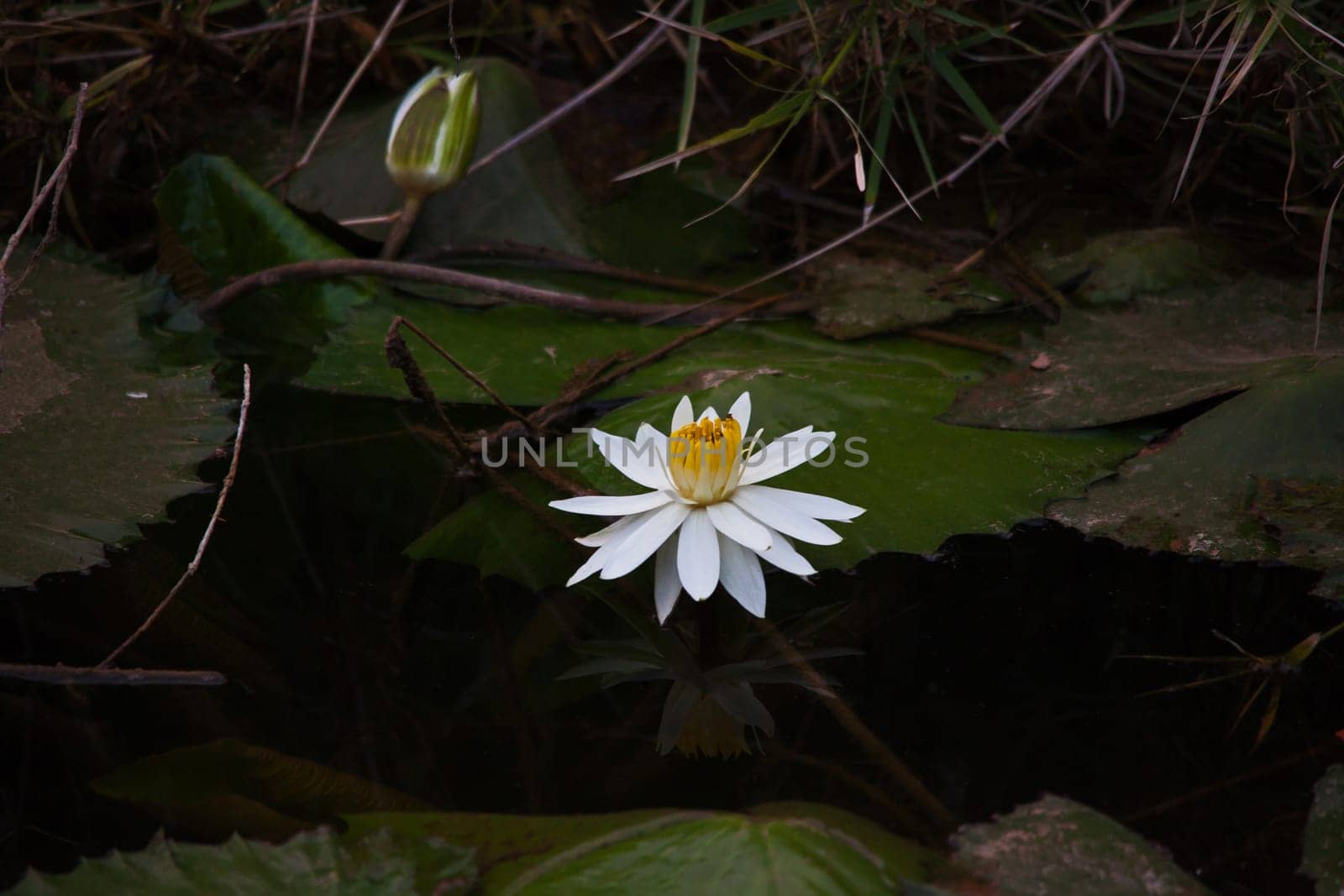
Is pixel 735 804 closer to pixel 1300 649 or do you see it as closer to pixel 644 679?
pixel 644 679

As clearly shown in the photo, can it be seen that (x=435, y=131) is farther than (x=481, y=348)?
Yes

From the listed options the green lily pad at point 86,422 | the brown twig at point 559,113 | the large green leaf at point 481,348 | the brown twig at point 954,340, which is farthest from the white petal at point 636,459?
the brown twig at point 559,113

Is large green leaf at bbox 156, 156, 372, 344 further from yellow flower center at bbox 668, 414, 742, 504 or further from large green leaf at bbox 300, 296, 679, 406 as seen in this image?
yellow flower center at bbox 668, 414, 742, 504

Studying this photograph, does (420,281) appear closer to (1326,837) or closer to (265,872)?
(265,872)

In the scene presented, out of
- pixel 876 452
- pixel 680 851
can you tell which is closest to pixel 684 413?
pixel 876 452

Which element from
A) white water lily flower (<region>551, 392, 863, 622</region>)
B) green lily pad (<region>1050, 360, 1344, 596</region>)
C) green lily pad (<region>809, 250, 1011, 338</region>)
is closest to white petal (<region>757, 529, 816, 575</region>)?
white water lily flower (<region>551, 392, 863, 622</region>)

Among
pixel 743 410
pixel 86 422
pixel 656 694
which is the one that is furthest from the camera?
pixel 86 422

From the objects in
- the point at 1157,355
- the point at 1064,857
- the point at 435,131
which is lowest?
the point at 1064,857

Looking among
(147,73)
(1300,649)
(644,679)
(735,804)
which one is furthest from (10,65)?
(1300,649)
